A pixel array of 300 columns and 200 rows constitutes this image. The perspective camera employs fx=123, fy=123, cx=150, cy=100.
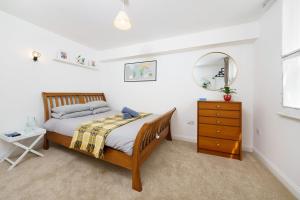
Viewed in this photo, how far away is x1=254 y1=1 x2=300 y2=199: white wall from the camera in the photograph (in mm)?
1456

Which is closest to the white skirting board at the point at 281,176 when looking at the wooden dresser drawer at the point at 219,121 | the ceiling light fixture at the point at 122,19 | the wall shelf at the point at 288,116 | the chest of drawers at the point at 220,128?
the chest of drawers at the point at 220,128

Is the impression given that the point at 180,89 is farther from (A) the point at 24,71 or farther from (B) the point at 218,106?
(A) the point at 24,71

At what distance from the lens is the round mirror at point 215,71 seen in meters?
2.63

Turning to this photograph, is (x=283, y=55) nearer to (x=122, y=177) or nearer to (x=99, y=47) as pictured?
(x=122, y=177)

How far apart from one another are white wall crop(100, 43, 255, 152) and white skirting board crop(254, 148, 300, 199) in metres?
0.56

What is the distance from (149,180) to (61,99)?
8.75 feet

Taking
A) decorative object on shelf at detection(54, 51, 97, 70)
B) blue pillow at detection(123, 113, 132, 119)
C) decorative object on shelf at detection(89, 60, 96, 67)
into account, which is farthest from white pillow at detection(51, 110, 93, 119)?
decorative object on shelf at detection(89, 60, 96, 67)

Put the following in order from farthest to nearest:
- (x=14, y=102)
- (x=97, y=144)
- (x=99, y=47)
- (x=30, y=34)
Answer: (x=99, y=47) → (x=30, y=34) → (x=14, y=102) → (x=97, y=144)

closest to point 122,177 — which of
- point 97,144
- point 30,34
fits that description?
point 97,144

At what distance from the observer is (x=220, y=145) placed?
2248 mm

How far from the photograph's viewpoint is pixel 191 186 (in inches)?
61.1

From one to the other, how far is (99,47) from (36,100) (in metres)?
2.13

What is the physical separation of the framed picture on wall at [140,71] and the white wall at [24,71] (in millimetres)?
1580

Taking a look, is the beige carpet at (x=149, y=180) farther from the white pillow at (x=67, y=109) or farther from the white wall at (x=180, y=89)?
the white wall at (x=180, y=89)
